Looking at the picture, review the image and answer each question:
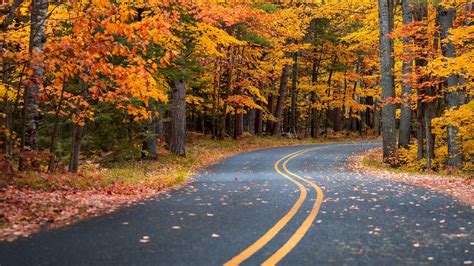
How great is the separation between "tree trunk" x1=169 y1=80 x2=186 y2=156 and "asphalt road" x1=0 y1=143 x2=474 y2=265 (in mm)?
10763

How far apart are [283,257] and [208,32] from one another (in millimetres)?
15952

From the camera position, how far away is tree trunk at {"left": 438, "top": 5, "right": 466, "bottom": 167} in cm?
1852

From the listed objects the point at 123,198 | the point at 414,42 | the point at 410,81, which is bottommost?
the point at 123,198

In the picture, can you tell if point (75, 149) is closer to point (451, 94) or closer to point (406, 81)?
point (406, 81)

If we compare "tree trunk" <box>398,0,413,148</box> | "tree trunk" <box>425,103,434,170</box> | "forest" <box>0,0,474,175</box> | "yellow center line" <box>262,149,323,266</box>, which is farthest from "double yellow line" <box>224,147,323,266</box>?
"tree trunk" <box>398,0,413,148</box>

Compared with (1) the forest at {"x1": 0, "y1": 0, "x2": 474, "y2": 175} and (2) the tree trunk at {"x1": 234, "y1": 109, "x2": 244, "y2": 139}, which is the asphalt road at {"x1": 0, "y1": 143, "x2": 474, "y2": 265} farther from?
(2) the tree trunk at {"x1": 234, "y1": 109, "x2": 244, "y2": 139}

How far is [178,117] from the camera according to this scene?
22672 millimetres

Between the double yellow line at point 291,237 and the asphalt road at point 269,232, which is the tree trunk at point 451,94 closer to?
the asphalt road at point 269,232

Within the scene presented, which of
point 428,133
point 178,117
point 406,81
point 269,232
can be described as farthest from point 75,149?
point 428,133

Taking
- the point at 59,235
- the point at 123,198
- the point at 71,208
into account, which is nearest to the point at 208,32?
the point at 123,198

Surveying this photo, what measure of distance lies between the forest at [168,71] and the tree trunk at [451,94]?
2.0 inches

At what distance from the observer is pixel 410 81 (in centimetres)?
1947

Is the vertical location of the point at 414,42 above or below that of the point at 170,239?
above

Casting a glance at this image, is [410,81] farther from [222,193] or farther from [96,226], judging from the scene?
[96,226]
